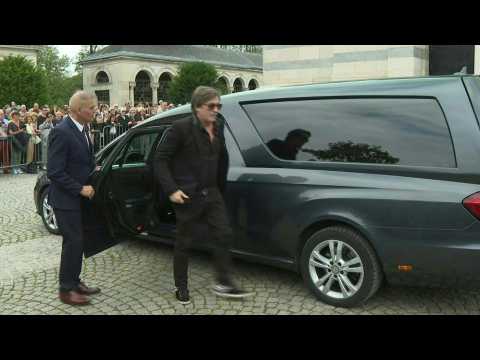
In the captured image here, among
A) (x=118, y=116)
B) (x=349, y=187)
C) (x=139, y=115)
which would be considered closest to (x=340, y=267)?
(x=349, y=187)

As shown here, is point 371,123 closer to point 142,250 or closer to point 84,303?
point 84,303

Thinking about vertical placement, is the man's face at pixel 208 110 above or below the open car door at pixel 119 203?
above

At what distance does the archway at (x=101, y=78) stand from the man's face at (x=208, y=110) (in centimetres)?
5864

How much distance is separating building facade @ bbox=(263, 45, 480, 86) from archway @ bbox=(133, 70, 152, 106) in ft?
139

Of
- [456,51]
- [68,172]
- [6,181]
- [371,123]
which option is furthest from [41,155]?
[456,51]

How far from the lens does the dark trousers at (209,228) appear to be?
418 centimetres

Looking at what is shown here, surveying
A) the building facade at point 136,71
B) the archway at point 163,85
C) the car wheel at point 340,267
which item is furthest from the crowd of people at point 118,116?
the archway at point 163,85

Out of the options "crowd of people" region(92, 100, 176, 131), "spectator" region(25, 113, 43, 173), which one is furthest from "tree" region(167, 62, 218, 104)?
"spectator" region(25, 113, 43, 173)

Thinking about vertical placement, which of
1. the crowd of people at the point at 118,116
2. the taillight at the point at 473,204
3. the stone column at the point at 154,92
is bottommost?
the taillight at the point at 473,204

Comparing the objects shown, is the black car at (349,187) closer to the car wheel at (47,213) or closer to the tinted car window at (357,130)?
the tinted car window at (357,130)

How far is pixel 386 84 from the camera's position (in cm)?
404

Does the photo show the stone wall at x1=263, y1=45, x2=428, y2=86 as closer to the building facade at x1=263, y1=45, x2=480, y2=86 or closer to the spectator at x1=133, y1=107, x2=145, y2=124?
the building facade at x1=263, y1=45, x2=480, y2=86

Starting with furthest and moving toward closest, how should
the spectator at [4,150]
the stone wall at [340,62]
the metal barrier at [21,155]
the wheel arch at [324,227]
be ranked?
1. the stone wall at [340,62]
2. the metal barrier at [21,155]
3. the spectator at [4,150]
4. the wheel arch at [324,227]
